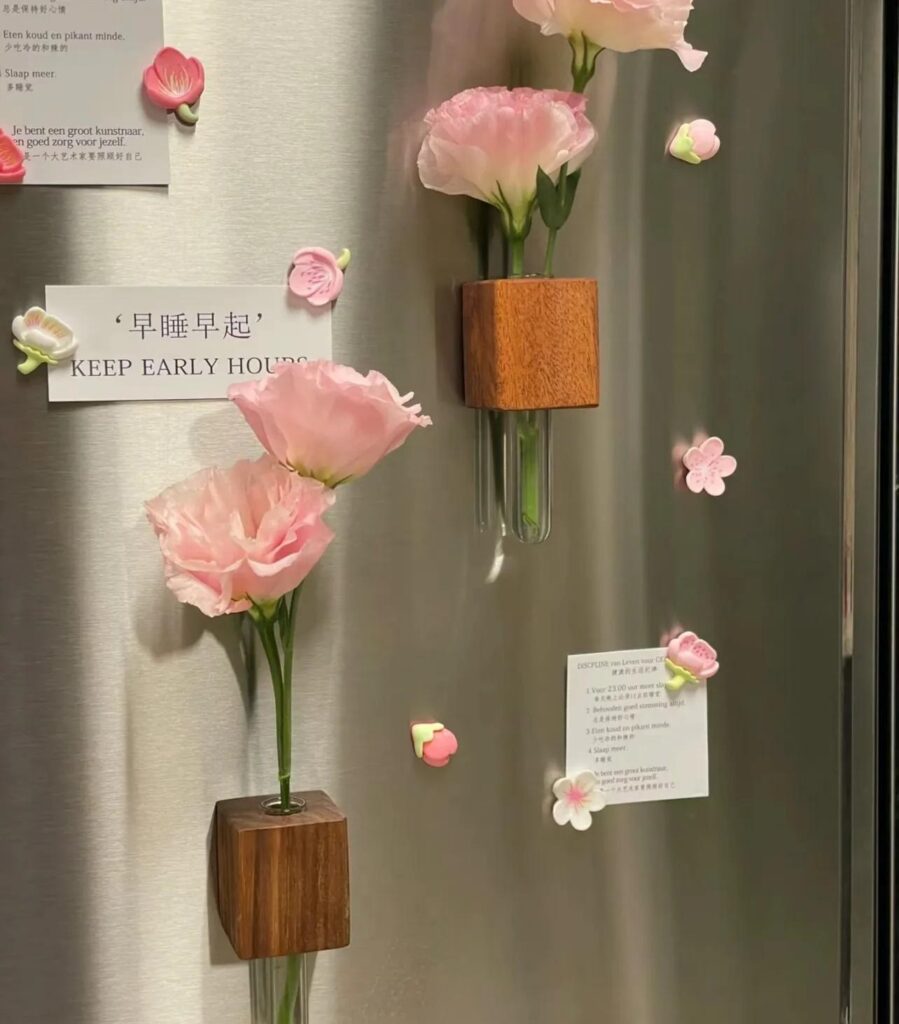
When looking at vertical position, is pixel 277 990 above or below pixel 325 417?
below

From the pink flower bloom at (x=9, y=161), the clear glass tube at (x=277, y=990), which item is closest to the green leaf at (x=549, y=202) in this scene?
the pink flower bloom at (x=9, y=161)

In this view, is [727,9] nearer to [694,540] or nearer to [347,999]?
[694,540]

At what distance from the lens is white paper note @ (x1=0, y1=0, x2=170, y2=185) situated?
81cm

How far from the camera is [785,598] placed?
39.4 inches

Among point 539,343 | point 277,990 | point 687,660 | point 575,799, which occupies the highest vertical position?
point 539,343

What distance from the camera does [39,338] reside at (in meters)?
0.81

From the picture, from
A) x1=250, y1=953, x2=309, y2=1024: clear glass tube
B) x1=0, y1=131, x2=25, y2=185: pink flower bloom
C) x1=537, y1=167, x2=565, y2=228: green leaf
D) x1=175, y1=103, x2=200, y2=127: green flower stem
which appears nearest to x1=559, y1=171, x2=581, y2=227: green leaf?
x1=537, y1=167, x2=565, y2=228: green leaf

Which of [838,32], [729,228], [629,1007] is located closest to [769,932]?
[629,1007]

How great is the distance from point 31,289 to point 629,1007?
2.29ft

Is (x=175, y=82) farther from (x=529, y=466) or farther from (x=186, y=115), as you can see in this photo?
(x=529, y=466)

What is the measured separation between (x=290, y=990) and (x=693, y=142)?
68cm

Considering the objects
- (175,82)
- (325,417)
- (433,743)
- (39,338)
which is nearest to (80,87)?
(175,82)

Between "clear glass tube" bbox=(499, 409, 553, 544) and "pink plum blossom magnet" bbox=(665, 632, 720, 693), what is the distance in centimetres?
14

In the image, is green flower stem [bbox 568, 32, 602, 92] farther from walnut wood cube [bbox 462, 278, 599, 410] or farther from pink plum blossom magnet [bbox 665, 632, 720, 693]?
pink plum blossom magnet [bbox 665, 632, 720, 693]
